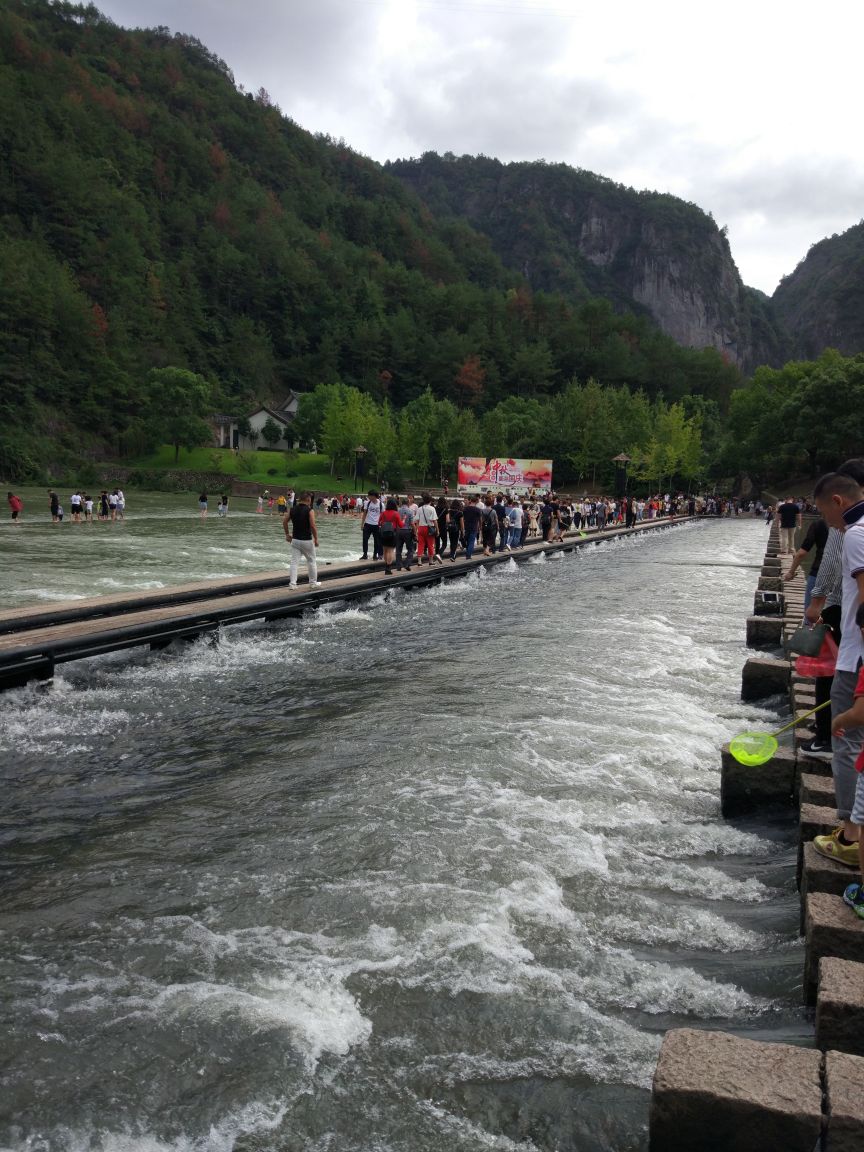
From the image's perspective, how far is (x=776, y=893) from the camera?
5516mm

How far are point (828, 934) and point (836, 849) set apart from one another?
662 mm

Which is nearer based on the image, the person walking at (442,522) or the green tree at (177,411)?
the person walking at (442,522)

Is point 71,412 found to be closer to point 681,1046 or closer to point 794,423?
point 794,423

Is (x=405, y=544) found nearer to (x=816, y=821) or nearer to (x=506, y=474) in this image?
(x=816, y=821)

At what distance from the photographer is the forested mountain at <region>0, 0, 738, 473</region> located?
9981cm

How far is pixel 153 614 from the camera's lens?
Result: 1324 centimetres

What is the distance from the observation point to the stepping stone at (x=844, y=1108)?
2.80 meters

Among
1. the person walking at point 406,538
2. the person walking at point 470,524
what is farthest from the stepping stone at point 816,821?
the person walking at point 470,524

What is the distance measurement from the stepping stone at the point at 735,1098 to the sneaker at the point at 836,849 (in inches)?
61.7

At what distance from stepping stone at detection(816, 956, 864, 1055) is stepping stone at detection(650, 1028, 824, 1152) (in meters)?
0.36

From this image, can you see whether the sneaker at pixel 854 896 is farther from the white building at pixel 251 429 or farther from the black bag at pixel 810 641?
the white building at pixel 251 429

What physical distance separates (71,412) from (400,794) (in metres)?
100

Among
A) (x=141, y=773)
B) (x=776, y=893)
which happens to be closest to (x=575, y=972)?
(x=776, y=893)

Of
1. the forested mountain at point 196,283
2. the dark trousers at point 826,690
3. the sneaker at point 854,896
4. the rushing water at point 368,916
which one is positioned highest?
the forested mountain at point 196,283
